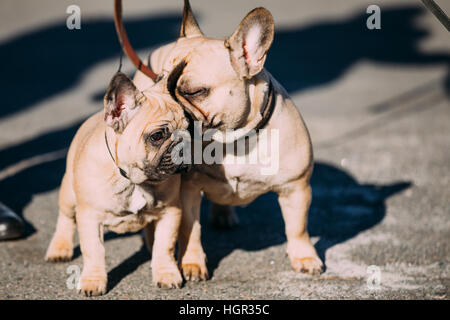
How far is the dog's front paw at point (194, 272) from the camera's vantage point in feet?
12.4

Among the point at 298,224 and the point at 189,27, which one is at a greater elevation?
the point at 189,27

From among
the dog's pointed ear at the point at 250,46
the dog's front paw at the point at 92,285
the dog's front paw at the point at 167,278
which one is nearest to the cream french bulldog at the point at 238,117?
the dog's pointed ear at the point at 250,46

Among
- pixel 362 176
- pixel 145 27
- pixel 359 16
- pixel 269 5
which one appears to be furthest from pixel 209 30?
pixel 362 176

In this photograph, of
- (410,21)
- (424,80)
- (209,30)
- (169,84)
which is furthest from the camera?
(410,21)

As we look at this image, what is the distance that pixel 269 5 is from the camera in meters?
12.7

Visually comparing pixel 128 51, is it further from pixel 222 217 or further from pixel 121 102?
pixel 222 217

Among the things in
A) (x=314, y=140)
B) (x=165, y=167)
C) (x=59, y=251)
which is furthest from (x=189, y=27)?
(x=314, y=140)

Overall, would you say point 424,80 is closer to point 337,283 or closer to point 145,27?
point 145,27

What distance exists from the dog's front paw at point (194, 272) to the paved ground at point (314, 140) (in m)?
0.05

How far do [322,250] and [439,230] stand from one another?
102cm

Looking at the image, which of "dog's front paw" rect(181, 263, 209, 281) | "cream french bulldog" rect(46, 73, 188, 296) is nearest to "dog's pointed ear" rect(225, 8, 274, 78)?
"cream french bulldog" rect(46, 73, 188, 296)

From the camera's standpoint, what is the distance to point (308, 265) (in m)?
3.92

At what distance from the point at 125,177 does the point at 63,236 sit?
102 cm

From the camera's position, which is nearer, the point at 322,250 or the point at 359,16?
the point at 322,250
